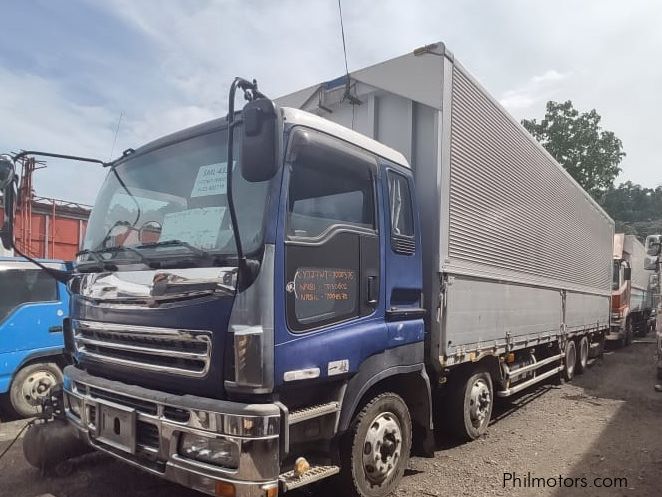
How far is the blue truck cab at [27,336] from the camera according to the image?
241 inches

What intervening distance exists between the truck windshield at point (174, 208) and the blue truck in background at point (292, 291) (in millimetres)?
14

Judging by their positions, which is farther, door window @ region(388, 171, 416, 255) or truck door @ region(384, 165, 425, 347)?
door window @ region(388, 171, 416, 255)

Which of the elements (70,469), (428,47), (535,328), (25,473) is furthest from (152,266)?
(535,328)

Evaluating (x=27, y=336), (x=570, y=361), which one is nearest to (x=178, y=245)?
(x=27, y=336)

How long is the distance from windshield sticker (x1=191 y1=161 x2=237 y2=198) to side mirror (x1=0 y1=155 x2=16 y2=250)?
1.28 m

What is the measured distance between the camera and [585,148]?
29.1 m

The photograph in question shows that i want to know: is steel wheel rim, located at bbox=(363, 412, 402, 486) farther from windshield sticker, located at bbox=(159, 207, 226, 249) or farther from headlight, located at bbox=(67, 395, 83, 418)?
headlight, located at bbox=(67, 395, 83, 418)

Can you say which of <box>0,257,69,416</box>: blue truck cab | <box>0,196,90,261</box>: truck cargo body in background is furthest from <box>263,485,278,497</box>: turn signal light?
<box>0,196,90,261</box>: truck cargo body in background

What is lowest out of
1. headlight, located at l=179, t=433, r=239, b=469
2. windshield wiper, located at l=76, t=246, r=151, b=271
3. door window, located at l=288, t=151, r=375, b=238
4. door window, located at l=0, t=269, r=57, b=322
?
headlight, located at l=179, t=433, r=239, b=469

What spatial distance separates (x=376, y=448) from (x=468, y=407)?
6.02ft

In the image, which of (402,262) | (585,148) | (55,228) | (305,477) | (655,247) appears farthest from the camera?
(585,148)

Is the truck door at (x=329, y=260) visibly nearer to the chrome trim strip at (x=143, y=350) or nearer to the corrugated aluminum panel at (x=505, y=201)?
the chrome trim strip at (x=143, y=350)

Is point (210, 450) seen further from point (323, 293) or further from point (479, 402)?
point (479, 402)

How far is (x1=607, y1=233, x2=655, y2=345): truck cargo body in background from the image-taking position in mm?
14766
